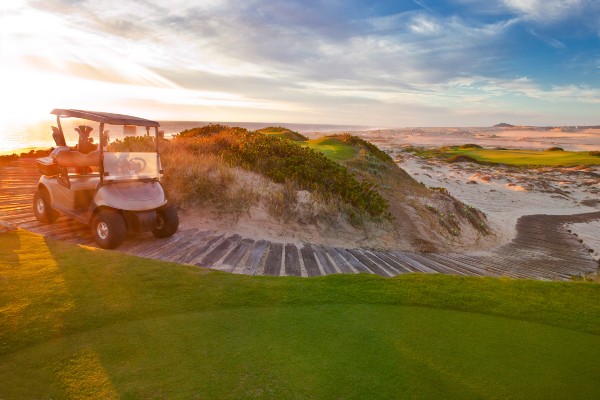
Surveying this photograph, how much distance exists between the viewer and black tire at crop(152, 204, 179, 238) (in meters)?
9.60

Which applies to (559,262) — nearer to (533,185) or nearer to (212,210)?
(212,210)

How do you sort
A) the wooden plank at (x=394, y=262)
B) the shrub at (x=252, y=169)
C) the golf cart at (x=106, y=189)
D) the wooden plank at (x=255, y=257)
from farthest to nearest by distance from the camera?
1. the shrub at (x=252, y=169)
2. the wooden plank at (x=394, y=262)
3. the golf cart at (x=106, y=189)
4. the wooden plank at (x=255, y=257)

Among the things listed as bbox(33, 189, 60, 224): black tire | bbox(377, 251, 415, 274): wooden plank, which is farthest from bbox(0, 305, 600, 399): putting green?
bbox(33, 189, 60, 224): black tire

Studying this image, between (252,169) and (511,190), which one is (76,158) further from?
(511,190)

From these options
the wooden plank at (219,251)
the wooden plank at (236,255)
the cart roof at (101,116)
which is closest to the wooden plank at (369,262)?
the wooden plank at (236,255)

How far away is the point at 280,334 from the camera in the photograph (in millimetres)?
4602

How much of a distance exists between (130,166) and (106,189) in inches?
29.6

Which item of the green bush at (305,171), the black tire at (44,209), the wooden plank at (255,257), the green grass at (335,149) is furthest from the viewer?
the green grass at (335,149)

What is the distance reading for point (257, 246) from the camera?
32.8ft

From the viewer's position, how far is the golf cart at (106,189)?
338 inches

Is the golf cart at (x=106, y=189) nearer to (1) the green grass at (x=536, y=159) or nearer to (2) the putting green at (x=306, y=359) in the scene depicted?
(2) the putting green at (x=306, y=359)

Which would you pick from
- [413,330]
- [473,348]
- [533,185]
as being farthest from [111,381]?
[533,185]

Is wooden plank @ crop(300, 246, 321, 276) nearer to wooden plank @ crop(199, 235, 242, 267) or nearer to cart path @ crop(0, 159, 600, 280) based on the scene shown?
cart path @ crop(0, 159, 600, 280)

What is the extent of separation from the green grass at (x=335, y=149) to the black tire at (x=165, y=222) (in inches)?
518
